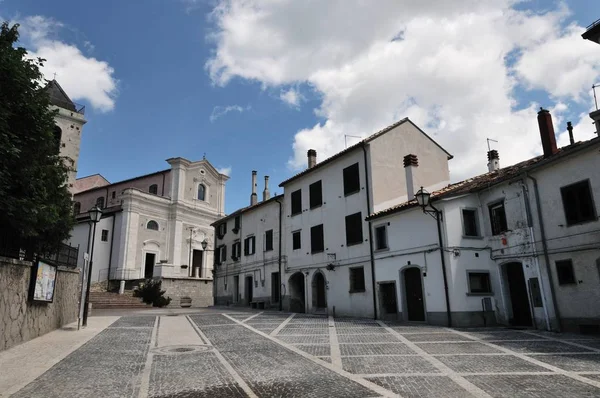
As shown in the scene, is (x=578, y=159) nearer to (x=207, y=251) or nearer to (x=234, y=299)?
(x=234, y=299)

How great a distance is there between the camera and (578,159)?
13.8m

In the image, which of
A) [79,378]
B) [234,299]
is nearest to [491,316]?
[79,378]

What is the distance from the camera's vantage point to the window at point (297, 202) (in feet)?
87.7

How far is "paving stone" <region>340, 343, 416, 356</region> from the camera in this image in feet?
33.4

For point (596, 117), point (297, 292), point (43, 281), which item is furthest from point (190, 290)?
point (596, 117)

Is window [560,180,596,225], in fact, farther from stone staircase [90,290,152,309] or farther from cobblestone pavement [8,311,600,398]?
stone staircase [90,290,152,309]

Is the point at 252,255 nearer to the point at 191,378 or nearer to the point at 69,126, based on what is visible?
the point at 69,126

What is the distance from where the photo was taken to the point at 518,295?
16.3 m

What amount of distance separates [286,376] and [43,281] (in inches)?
373

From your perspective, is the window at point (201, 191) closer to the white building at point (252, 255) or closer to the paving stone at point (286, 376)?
the white building at point (252, 255)

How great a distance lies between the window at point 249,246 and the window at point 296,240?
203 inches

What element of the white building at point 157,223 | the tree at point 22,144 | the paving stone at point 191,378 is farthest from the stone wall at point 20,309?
the white building at point 157,223

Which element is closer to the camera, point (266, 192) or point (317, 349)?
point (317, 349)

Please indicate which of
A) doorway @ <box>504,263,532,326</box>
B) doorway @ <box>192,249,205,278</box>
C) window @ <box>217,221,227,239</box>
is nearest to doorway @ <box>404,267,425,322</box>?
doorway @ <box>504,263,532,326</box>
